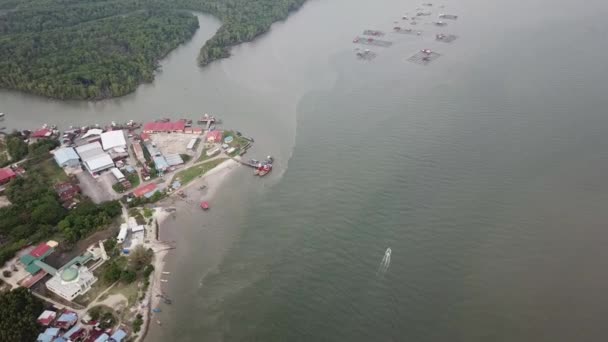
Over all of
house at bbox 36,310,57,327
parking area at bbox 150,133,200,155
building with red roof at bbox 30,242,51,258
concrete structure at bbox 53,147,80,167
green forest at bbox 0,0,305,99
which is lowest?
house at bbox 36,310,57,327

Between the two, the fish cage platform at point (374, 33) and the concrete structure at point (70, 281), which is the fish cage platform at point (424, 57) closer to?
the fish cage platform at point (374, 33)

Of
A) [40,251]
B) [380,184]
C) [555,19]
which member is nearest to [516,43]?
[555,19]

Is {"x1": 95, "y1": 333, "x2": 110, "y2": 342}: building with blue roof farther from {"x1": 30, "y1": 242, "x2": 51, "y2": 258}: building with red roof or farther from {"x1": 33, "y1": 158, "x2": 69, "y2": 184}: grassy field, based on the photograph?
{"x1": 33, "y1": 158, "x2": 69, "y2": 184}: grassy field

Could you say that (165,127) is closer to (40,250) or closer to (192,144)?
(192,144)

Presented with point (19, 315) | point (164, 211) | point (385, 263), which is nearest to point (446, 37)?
point (385, 263)

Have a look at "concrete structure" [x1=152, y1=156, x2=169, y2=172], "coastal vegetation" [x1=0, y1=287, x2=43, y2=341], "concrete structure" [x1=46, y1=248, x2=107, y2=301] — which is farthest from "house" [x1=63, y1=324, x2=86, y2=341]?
"concrete structure" [x1=152, y1=156, x2=169, y2=172]
